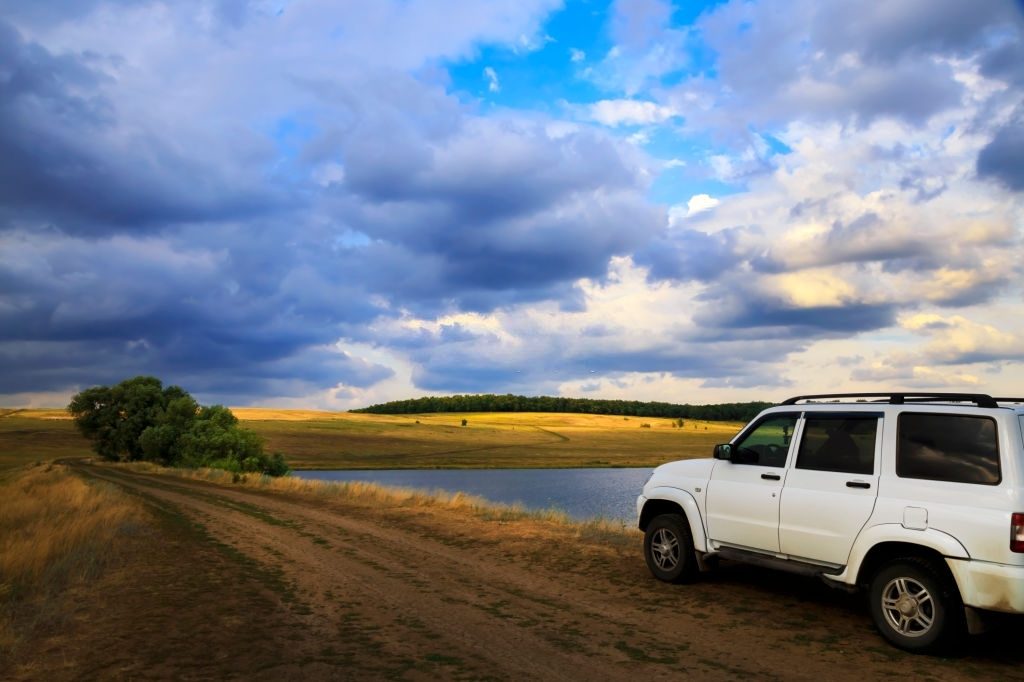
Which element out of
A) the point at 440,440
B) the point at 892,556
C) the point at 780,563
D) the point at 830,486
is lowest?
the point at 440,440

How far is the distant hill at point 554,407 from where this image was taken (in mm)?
146500

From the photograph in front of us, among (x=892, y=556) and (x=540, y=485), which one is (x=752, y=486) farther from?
(x=540, y=485)

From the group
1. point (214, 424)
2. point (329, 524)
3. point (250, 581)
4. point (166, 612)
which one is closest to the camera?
point (166, 612)

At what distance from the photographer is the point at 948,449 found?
7145mm

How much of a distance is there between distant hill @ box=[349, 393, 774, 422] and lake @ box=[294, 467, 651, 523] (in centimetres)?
6944

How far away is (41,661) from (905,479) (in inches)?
330

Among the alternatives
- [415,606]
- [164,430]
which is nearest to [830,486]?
[415,606]

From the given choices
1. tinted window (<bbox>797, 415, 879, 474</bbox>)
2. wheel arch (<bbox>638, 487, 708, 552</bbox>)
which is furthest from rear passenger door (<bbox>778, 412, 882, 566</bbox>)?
wheel arch (<bbox>638, 487, 708, 552</bbox>)

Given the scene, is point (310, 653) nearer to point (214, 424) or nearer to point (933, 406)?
point (933, 406)

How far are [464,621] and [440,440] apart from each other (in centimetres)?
9822

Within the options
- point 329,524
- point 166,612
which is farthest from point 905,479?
point 329,524

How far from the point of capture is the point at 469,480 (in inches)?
2564

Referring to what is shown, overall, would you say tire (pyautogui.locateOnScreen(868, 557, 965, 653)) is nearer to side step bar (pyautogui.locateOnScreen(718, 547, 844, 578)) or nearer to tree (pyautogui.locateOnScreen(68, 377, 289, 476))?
side step bar (pyautogui.locateOnScreen(718, 547, 844, 578))

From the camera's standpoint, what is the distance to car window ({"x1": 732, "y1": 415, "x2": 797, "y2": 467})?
8773 millimetres
